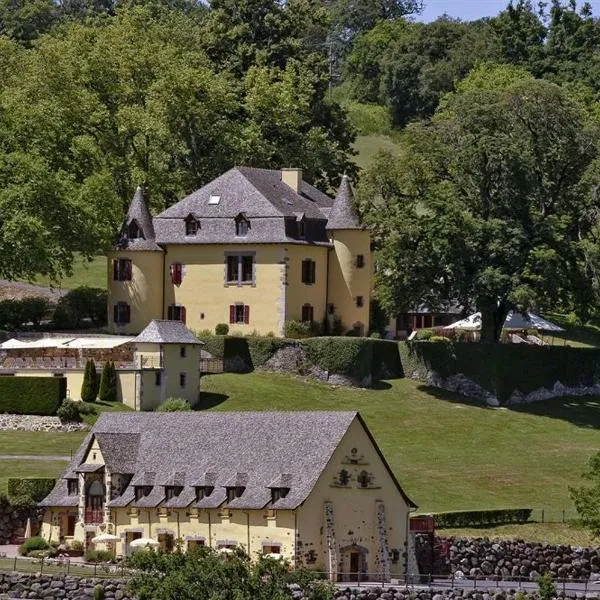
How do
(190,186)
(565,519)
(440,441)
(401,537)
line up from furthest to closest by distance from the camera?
(190,186)
(440,441)
(565,519)
(401,537)

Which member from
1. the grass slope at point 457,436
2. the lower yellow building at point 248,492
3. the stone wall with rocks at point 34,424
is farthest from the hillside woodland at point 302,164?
the lower yellow building at point 248,492

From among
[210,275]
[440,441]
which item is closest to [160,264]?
[210,275]

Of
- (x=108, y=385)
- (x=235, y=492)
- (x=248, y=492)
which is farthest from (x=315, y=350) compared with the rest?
(x=248, y=492)

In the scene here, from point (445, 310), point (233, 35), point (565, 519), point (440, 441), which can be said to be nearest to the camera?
point (565, 519)

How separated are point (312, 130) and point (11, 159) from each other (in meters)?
25.5

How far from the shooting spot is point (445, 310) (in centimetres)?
12406

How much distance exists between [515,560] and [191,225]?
130 feet

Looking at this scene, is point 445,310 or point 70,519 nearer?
point 70,519

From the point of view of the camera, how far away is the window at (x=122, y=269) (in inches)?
4818

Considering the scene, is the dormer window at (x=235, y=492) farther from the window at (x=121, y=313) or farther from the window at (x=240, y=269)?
the window at (x=121, y=313)

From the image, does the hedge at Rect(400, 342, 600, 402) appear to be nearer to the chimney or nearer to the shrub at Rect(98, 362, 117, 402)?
the chimney

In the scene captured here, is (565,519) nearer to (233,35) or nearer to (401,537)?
(401,537)

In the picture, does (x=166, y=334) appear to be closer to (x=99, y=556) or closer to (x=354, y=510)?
(x=99, y=556)

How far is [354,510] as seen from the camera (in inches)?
3346
